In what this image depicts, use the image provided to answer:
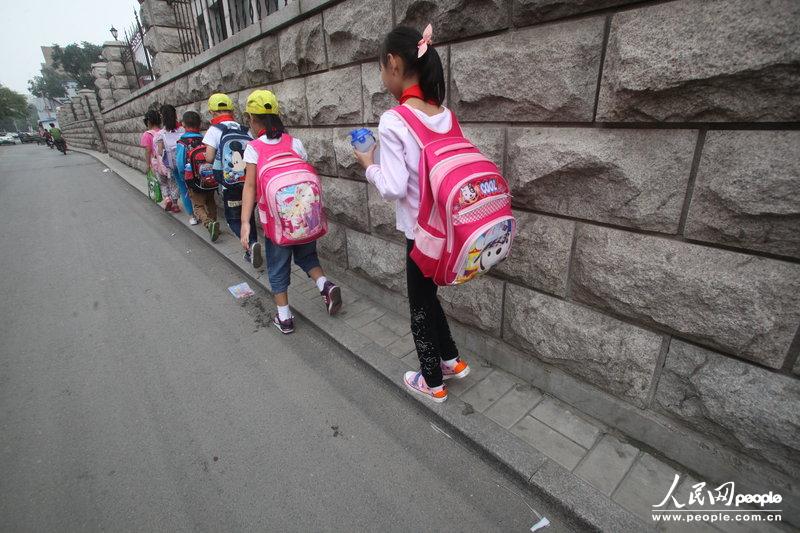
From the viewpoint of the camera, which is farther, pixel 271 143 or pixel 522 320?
pixel 271 143

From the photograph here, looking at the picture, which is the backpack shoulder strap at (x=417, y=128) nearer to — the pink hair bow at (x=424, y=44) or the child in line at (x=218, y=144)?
the pink hair bow at (x=424, y=44)

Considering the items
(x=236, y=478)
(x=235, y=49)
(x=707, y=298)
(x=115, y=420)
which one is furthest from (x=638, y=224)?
(x=235, y=49)

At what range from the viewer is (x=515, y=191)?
236cm

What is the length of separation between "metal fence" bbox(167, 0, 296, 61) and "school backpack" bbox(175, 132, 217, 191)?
176 centimetres

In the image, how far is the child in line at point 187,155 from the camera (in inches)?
210

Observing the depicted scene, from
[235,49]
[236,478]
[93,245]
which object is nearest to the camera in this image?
[236,478]

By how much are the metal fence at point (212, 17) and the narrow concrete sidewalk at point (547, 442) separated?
4267 millimetres

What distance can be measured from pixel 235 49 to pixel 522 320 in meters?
5.07

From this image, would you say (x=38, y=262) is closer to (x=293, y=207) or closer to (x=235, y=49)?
(x=235, y=49)

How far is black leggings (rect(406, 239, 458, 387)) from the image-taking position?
2238 mm

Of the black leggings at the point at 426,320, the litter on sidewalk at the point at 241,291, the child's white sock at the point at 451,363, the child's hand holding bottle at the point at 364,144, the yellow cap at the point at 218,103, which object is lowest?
the litter on sidewalk at the point at 241,291

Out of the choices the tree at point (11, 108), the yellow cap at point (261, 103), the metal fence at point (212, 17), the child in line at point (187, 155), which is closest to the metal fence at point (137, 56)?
the metal fence at point (212, 17)

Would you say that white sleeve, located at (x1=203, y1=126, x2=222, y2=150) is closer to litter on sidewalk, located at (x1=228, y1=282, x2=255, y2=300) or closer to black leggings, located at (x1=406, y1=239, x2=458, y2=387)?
litter on sidewalk, located at (x1=228, y1=282, x2=255, y2=300)

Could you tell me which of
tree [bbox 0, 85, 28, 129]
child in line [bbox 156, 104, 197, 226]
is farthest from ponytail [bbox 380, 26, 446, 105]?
tree [bbox 0, 85, 28, 129]
